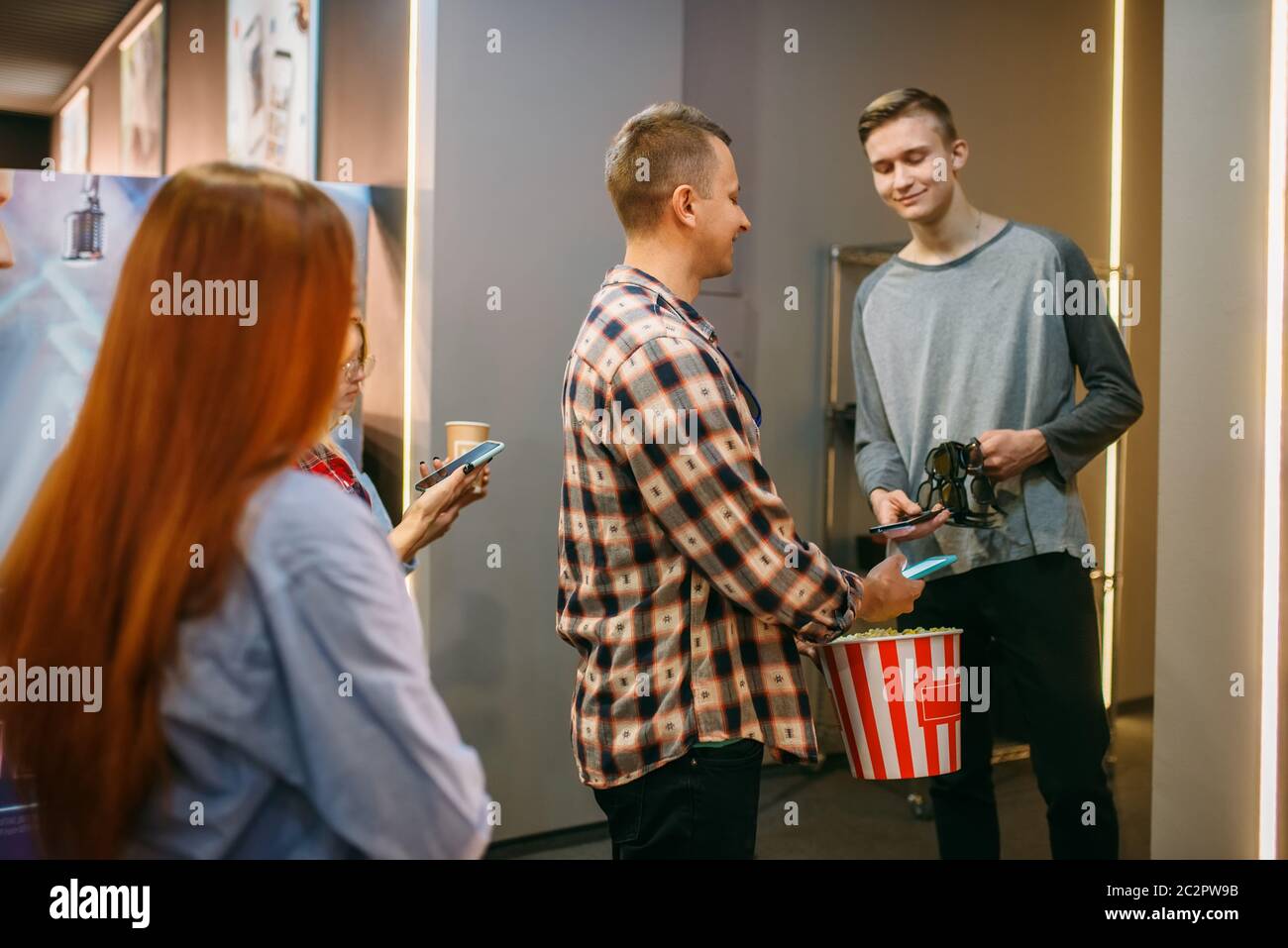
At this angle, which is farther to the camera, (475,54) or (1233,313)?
(475,54)

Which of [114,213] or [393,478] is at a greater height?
[114,213]

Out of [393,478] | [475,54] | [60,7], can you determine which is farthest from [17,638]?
[60,7]

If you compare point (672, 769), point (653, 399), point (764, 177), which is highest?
point (764, 177)

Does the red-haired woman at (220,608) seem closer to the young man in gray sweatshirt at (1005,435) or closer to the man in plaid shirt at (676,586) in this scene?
the man in plaid shirt at (676,586)

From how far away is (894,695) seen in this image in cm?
181

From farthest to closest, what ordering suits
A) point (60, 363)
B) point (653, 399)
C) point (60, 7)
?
point (60, 7)
point (60, 363)
point (653, 399)

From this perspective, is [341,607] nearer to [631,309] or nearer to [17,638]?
[17,638]

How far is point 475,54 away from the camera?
8.80 feet

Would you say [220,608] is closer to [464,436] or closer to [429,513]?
[429,513]

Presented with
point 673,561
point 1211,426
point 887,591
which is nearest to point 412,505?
point 673,561

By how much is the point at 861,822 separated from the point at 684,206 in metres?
2.12

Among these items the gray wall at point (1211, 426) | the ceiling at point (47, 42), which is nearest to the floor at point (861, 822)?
the gray wall at point (1211, 426)

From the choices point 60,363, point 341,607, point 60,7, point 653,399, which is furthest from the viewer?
point 60,7

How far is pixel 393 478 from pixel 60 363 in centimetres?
83
